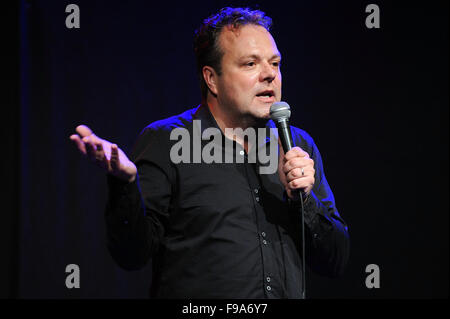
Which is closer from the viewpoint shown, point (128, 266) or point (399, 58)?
point (128, 266)

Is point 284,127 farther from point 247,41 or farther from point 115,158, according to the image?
point 115,158

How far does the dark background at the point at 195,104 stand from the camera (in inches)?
102

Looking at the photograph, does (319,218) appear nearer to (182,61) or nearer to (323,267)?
(323,267)

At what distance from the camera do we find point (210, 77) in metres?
1.82

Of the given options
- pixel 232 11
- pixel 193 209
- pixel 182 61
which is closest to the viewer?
pixel 193 209

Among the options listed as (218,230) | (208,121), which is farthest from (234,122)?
(218,230)

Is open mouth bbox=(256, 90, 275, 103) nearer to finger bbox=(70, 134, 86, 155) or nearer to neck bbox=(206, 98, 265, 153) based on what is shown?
neck bbox=(206, 98, 265, 153)

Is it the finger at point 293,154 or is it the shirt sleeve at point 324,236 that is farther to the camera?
the shirt sleeve at point 324,236

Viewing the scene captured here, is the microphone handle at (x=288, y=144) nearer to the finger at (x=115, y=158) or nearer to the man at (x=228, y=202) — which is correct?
the man at (x=228, y=202)

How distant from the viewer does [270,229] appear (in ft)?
5.04

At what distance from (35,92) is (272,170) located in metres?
1.60

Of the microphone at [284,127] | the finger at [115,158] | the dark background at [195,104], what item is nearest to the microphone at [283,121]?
the microphone at [284,127]

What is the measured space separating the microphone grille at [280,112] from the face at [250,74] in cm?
11
